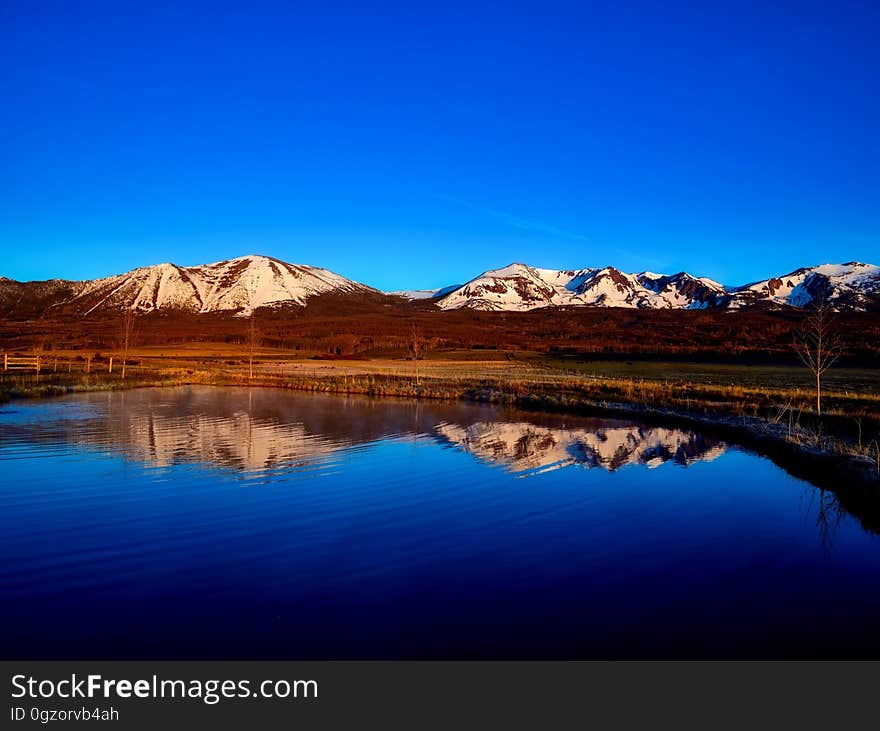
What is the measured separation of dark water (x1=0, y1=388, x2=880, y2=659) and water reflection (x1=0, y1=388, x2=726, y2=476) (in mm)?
267

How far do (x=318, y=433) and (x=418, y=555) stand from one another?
14092mm

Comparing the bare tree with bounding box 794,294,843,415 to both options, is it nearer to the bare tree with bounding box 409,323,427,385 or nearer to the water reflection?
the water reflection

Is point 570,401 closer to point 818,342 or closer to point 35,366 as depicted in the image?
point 818,342

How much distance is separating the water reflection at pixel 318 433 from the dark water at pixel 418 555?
0.88ft

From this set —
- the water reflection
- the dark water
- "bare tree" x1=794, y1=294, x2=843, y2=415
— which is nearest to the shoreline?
the dark water

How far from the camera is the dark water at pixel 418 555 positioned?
6.98 meters

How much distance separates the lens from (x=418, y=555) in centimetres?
976

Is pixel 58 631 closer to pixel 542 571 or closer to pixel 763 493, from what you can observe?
pixel 542 571

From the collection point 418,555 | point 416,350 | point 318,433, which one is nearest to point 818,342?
point 318,433
